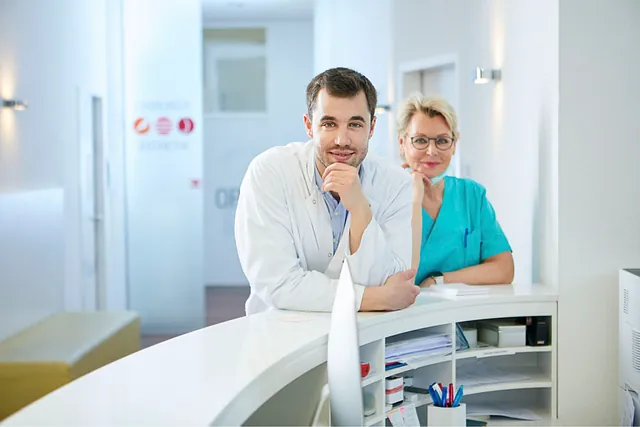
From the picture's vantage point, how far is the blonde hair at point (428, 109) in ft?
10.8

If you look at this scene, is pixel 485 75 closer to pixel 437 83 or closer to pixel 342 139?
pixel 437 83

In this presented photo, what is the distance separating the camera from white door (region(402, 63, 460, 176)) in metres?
5.47

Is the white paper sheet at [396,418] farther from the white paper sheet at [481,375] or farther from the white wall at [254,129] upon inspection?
the white wall at [254,129]

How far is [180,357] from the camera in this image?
174cm

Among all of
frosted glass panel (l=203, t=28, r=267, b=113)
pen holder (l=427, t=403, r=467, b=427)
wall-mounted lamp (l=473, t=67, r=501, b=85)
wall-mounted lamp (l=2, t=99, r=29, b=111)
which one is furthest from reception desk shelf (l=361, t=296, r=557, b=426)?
frosted glass panel (l=203, t=28, r=267, b=113)

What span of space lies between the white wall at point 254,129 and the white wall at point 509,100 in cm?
450

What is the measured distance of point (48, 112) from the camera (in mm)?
5637

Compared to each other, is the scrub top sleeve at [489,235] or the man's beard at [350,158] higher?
the man's beard at [350,158]

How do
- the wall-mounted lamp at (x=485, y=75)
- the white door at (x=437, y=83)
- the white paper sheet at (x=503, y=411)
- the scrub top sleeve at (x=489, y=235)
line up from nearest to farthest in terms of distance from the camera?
1. the white paper sheet at (x=503, y=411)
2. the scrub top sleeve at (x=489, y=235)
3. the wall-mounted lamp at (x=485, y=75)
4. the white door at (x=437, y=83)

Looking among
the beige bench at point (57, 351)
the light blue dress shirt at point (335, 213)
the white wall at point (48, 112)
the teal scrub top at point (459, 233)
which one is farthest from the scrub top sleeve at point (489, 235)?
the white wall at point (48, 112)

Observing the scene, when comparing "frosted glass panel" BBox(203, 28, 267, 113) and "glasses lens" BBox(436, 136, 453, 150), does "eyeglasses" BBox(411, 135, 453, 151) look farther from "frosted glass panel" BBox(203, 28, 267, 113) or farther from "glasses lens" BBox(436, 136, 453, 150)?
"frosted glass panel" BBox(203, 28, 267, 113)

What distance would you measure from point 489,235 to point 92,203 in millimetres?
4239

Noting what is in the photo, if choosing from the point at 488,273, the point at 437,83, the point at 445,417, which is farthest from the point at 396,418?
the point at 437,83

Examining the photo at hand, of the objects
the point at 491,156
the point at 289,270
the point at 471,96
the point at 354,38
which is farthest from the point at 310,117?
the point at 354,38
